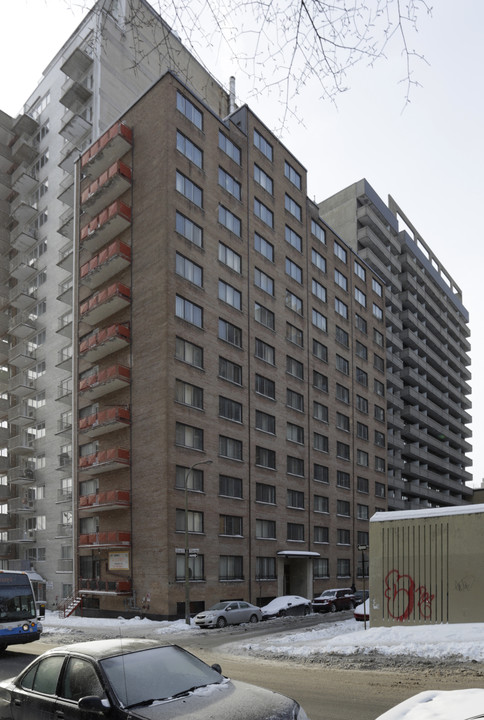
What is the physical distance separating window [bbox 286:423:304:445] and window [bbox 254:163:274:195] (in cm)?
1961

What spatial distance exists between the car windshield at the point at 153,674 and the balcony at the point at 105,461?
3510 cm

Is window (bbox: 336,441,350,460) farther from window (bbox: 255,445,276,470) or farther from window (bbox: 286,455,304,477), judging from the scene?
window (bbox: 255,445,276,470)

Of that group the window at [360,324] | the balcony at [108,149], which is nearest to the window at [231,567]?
the balcony at [108,149]

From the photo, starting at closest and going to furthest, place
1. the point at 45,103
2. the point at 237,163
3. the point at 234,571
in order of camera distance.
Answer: the point at 234,571 → the point at 237,163 → the point at 45,103

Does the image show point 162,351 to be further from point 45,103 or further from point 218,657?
point 45,103

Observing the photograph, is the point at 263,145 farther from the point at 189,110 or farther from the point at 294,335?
the point at 294,335

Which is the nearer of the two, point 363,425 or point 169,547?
point 169,547

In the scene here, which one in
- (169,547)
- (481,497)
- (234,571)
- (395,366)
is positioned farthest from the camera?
(481,497)

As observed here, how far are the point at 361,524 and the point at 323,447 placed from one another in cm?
1054

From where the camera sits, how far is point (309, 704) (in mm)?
10867

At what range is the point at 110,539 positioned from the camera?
134 ft

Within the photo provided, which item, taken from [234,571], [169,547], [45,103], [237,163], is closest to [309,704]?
[169,547]

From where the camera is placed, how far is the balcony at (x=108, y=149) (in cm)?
4656

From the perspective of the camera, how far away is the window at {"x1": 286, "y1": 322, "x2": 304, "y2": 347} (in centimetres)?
5588
